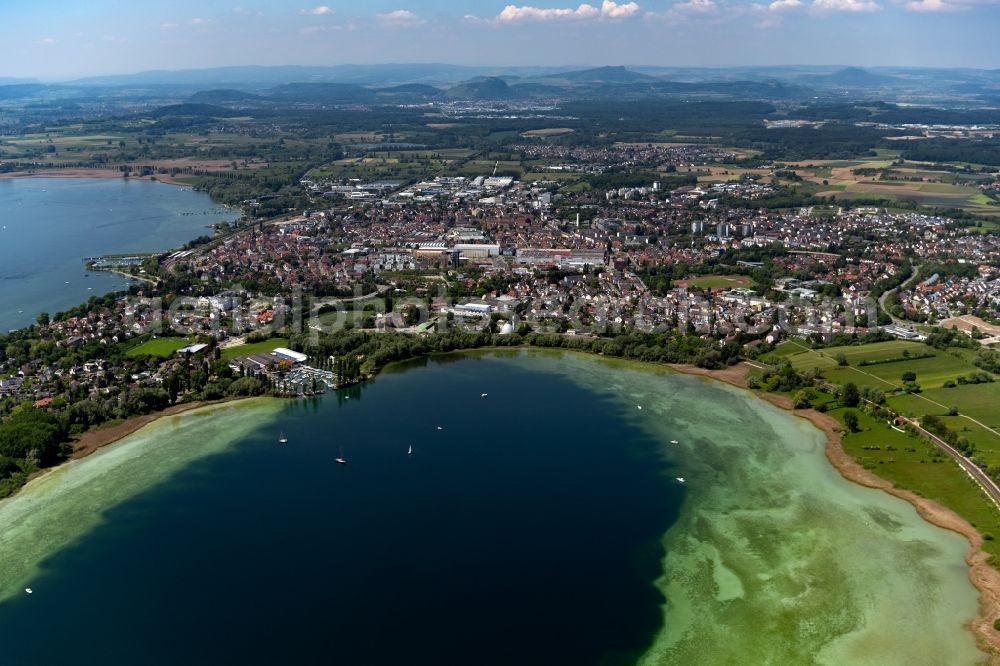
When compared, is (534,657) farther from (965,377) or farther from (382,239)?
(382,239)

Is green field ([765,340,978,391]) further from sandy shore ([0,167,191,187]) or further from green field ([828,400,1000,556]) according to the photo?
sandy shore ([0,167,191,187])

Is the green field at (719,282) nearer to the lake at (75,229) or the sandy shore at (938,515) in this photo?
the sandy shore at (938,515)

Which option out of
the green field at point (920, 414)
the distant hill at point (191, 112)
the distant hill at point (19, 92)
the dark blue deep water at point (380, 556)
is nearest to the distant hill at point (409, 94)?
the distant hill at point (191, 112)

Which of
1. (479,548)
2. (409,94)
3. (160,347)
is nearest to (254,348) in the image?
(160,347)

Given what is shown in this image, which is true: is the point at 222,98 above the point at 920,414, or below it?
above

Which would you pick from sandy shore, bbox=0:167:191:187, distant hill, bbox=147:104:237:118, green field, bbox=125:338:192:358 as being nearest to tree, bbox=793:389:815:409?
green field, bbox=125:338:192:358

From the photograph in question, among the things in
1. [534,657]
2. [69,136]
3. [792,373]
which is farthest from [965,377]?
[69,136]

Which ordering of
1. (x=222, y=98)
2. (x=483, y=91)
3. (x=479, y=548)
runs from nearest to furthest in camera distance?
(x=479, y=548) → (x=222, y=98) → (x=483, y=91)

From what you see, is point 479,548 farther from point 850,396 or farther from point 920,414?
point 920,414
